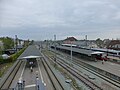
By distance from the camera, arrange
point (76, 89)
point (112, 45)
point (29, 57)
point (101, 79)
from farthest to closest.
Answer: point (112, 45)
point (29, 57)
point (101, 79)
point (76, 89)

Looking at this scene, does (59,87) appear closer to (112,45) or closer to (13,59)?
(13,59)

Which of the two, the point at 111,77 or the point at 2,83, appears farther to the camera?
the point at 111,77

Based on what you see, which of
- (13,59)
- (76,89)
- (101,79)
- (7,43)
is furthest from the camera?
(7,43)

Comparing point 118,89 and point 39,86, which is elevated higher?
point 39,86

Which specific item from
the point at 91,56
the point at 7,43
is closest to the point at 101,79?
the point at 91,56

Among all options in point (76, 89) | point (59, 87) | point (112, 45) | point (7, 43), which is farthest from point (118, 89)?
point (7, 43)

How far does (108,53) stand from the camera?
51.7 m

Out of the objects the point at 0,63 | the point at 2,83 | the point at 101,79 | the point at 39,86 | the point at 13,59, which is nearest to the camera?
the point at 39,86

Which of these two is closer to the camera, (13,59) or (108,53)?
(13,59)

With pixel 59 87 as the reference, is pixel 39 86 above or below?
above

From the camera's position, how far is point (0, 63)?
41562 mm

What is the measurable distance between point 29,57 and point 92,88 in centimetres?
1894

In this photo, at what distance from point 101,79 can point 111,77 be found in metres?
1.85

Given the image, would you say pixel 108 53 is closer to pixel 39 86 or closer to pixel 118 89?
pixel 118 89
